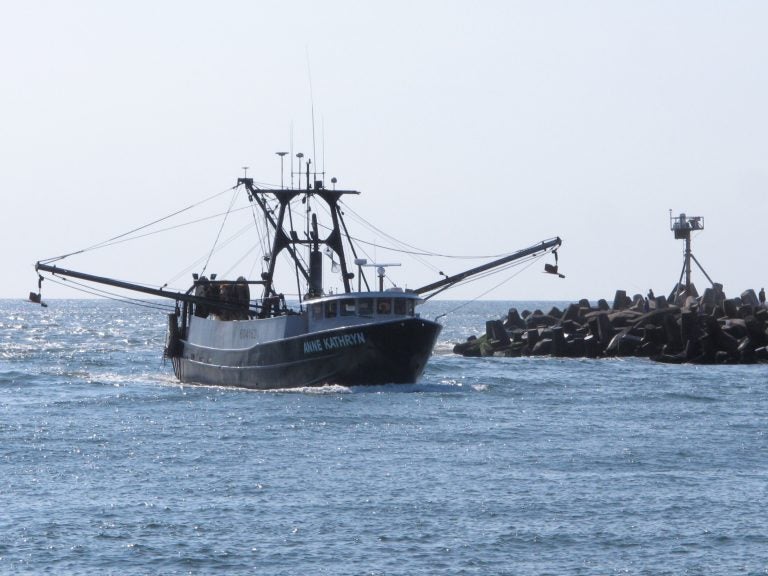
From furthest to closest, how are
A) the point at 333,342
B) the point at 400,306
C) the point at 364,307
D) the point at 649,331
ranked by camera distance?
the point at 649,331
the point at 400,306
the point at 364,307
the point at 333,342

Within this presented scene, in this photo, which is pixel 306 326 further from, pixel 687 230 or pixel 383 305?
pixel 687 230

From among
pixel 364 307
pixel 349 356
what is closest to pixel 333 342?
pixel 349 356

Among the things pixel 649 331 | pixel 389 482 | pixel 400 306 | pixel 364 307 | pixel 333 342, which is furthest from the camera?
pixel 649 331

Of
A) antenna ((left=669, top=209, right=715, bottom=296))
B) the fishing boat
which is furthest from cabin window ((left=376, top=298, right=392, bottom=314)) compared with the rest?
antenna ((left=669, top=209, right=715, bottom=296))

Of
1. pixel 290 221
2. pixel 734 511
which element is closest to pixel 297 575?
pixel 734 511

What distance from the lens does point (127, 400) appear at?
48.6 metres

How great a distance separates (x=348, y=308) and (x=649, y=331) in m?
25.8

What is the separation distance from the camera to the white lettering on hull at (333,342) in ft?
152

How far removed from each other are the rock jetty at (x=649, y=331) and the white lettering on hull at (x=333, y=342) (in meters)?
22.7

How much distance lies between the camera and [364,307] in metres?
47.5

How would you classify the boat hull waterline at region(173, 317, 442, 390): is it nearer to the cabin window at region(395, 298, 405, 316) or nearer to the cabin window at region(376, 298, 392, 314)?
the cabin window at region(395, 298, 405, 316)

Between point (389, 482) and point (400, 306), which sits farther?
point (400, 306)

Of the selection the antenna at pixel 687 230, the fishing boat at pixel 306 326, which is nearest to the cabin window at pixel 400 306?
the fishing boat at pixel 306 326

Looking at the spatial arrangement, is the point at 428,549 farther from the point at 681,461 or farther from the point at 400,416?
the point at 400,416
